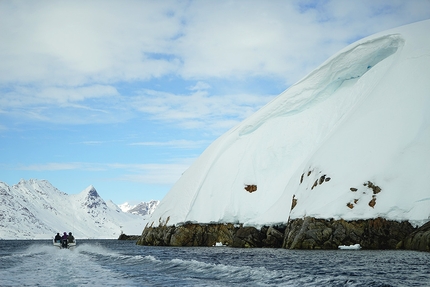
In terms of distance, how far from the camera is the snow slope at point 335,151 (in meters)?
43.7

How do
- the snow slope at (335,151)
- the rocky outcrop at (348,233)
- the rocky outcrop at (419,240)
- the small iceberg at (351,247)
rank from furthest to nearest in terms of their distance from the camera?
the snow slope at (335,151) → the small iceberg at (351,247) → the rocky outcrop at (348,233) → the rocky outcrop at (419,240)

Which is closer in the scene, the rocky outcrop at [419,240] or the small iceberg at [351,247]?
the rocky outcrop at [419,240]

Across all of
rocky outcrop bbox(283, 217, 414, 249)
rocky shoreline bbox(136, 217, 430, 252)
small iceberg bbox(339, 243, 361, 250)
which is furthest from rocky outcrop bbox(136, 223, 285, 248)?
small iceberg bbox(339, 243, 361, 250)

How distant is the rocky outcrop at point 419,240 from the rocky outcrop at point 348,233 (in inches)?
49.2

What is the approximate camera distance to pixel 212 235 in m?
65.4

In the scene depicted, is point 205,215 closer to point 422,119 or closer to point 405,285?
point 422,119

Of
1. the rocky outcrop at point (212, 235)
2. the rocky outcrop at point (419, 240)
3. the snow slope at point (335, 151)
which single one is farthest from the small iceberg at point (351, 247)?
the rocky outcrop at point (212, 235)

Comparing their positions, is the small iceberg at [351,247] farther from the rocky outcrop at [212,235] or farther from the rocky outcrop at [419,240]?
the rocky outcrop at [212,235]

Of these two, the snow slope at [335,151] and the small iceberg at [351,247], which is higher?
the snow slope at [335,151]

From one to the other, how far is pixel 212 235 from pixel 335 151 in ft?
74.3

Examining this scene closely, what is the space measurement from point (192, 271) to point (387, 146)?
2789cm

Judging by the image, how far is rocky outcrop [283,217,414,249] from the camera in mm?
39938

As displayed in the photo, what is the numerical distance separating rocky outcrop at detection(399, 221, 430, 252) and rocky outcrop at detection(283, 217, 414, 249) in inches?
49.2

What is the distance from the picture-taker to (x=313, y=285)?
18781 millimetres
